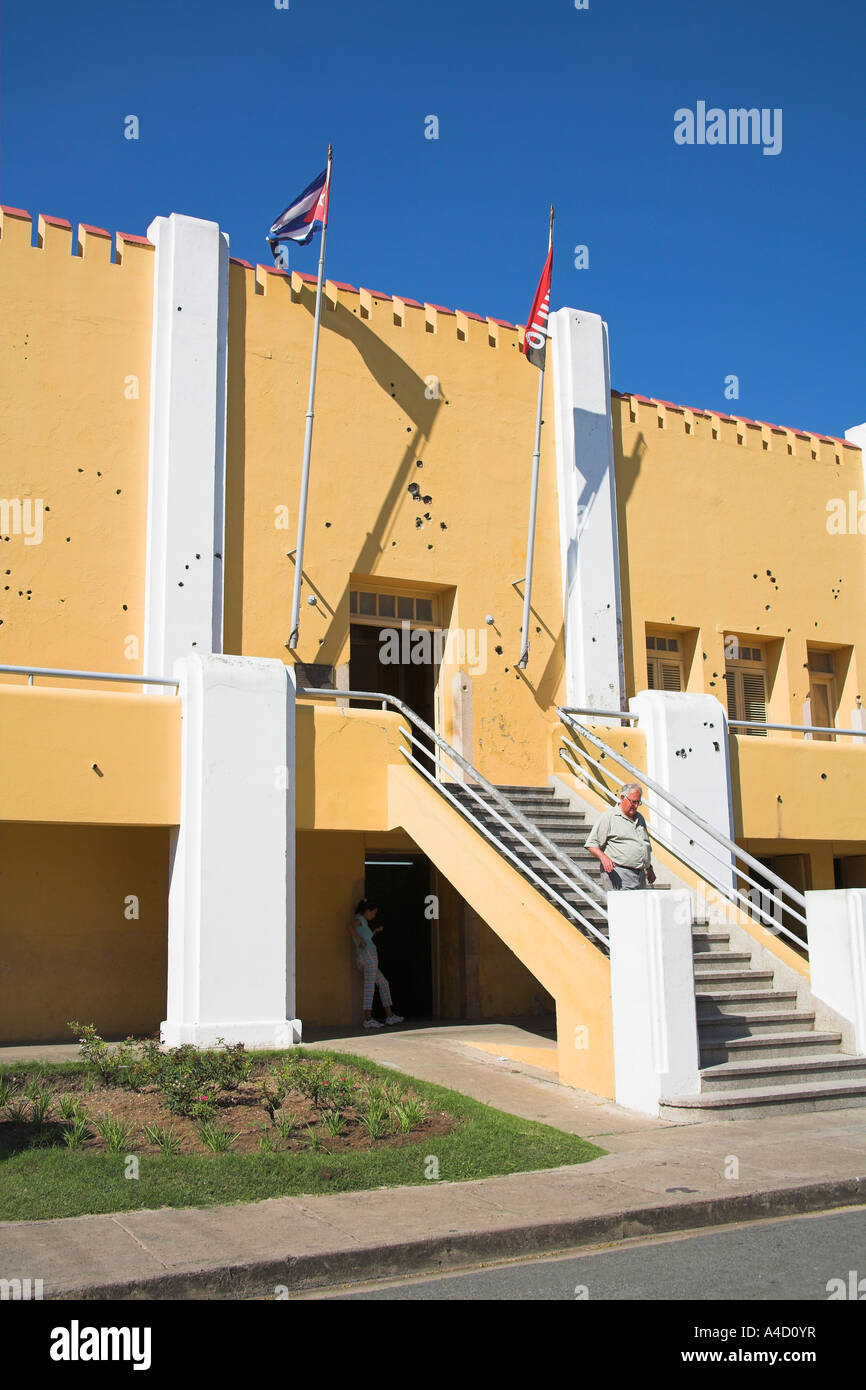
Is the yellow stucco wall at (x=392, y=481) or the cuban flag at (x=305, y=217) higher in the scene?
the cuban flag at (x=305, y=217)

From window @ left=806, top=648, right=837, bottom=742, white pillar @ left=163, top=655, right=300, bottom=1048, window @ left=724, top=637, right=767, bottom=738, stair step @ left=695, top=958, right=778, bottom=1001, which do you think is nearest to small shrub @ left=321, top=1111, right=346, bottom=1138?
white pillar @ left=163, top=655, right=300, bottom=1048

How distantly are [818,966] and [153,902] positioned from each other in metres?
7.22

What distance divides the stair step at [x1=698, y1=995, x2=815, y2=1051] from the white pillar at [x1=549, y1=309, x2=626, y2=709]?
19.4 feet

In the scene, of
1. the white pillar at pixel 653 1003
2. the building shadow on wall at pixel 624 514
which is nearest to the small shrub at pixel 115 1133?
the white pillar at pixel 653 1003

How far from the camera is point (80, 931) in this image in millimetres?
13125

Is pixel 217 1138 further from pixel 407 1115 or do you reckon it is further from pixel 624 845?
pixel 624 845

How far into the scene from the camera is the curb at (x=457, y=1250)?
5.30m

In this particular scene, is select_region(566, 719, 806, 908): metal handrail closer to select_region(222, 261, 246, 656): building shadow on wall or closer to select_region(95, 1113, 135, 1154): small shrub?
select_region(222, 261, 246, 656): building shadow on wall

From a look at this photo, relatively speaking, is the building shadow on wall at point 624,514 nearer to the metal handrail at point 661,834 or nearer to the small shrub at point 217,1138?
the metal handrail at point 661,834

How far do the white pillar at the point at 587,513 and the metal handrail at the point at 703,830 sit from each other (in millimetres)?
1142

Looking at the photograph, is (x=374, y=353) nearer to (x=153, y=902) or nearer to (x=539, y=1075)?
(x=153, y=902)

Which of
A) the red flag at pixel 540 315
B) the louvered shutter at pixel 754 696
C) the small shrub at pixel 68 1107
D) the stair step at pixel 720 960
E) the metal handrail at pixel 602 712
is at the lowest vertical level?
the small shrub at pixel 68 1107

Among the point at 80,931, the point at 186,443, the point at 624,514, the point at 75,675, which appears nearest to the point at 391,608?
the point at 186,443

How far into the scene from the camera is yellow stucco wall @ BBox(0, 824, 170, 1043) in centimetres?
1277
